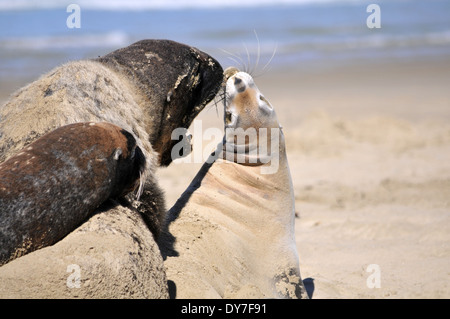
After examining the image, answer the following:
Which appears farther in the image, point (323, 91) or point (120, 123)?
point (323, 91)

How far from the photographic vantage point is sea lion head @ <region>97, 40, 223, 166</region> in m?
3.63

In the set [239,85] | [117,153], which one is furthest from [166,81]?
[117,153]

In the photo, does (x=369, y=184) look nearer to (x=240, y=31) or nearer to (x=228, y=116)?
(x=228, y=116)

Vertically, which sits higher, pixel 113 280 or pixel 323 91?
pixel 113 280

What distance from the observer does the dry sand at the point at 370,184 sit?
4.51 m

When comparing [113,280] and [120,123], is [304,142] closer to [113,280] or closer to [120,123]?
[120,123]

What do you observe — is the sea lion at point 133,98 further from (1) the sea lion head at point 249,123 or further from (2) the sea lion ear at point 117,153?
(2) the sea lion ear at point 117,153

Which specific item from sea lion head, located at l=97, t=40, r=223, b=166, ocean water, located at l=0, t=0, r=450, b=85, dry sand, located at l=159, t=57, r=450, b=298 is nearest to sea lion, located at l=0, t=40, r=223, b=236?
sea lion head, located at l=97, t=40, r=223, b=166

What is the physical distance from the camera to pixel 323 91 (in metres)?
12.5

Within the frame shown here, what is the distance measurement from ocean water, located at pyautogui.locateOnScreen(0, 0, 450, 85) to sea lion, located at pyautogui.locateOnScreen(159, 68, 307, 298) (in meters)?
5.92

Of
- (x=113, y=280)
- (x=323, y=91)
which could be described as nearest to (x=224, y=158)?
(x=113, y=280)
